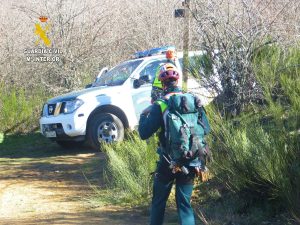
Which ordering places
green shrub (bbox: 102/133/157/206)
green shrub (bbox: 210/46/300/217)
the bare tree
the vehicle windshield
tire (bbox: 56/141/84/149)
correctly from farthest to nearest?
tire (bbox: 56/141/84/149)
the vehicle windshield
the bare tree
green shrub (bbox: 102/133/157/206)
green shrub (bbox: 210/46/300/217)

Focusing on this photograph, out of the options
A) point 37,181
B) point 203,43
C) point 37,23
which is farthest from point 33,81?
point 203,43

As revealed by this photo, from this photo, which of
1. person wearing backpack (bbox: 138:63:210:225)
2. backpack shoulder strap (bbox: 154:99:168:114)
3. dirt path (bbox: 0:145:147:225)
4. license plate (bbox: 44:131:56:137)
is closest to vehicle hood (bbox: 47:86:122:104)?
license plate (bbox: 44:131:56:137)

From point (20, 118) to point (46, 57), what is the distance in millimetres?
2508

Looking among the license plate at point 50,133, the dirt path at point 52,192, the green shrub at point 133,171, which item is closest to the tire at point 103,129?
the dirt path at point 52,192

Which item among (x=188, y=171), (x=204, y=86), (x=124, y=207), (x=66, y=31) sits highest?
(x=66, y=31)

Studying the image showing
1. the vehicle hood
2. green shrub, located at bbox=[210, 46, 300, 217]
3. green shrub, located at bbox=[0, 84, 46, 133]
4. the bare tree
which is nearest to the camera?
green shrub, located at bbox=[210, 46, 300, 217]

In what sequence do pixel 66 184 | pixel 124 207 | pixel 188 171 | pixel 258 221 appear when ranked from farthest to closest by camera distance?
pixel 66 184 < pixel 124 207 < pixel 258 221 < pixel 188 171

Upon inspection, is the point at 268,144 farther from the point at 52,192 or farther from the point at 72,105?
the point at 72,105

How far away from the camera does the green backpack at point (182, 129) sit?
15.1 ft

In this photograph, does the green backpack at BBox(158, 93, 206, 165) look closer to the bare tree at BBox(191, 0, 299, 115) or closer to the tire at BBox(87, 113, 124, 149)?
the bare tree at BBox(191, 0, 299, 115)

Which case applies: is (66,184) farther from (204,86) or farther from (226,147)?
(226,147)

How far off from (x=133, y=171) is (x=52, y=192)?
151 centimetres

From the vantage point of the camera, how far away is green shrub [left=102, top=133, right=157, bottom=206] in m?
7.23

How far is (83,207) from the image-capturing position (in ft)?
23.8
